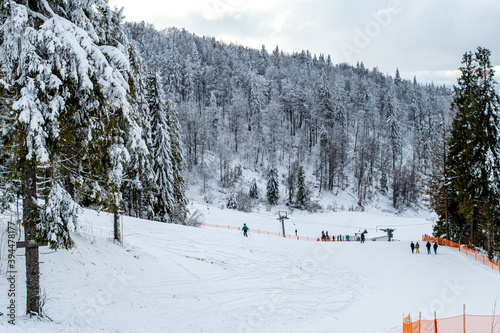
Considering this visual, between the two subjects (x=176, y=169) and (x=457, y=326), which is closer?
(x=457, y=326)

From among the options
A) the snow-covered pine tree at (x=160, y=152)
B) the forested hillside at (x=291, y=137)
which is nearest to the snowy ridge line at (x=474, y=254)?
the forested hillside at (x=291, y=137)

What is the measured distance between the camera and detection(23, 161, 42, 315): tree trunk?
285 inches

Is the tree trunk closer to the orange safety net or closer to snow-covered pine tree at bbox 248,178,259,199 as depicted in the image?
the orange safety net

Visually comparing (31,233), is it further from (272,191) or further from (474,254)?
(272,191)

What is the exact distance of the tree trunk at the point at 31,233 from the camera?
7227 mm

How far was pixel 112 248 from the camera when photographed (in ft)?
47.8

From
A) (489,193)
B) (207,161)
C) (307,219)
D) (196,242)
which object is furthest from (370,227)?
(207,161)

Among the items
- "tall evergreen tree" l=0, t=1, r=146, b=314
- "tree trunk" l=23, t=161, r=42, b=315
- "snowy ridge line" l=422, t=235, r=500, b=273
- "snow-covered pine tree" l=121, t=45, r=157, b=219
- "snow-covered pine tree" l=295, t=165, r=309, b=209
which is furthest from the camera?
"snow-covered pine tree" l=295, t=165, r=309, b=209

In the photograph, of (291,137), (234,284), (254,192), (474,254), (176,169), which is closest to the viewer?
(234,284)

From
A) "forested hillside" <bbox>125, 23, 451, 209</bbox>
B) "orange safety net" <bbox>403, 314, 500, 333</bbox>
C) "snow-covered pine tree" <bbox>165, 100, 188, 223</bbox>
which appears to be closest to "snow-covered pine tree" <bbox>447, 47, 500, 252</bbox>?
"orange safety net" <bbox>403, 314, 500, 333</bbox>

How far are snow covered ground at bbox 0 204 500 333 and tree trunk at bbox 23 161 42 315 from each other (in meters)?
0.43

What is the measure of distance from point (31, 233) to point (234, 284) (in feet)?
36.9

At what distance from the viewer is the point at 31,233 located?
7.47 m

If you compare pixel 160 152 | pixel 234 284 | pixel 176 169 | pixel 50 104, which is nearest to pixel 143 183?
pixel 160 152
